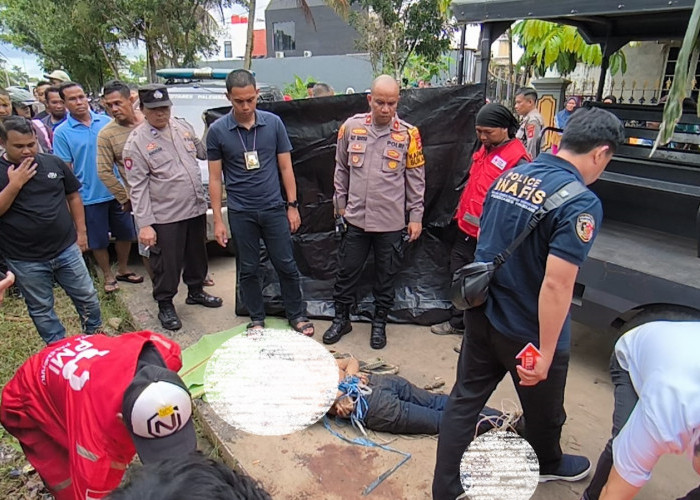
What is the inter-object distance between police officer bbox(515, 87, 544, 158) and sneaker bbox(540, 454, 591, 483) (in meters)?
3.99

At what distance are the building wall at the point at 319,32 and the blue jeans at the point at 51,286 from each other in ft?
88.1

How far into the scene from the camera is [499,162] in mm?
3004

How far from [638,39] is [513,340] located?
3811 mm

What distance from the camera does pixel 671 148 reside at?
3.42 meters

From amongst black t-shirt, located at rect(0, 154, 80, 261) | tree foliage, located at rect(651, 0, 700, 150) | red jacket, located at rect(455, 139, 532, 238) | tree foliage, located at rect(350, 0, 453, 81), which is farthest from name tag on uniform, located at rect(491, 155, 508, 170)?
tree foliage, located at rect(350, 0, 453, 81)

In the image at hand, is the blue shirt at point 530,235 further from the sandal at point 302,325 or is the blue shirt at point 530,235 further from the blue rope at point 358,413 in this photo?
the sandal at point 302,325

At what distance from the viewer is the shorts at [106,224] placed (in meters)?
4.26

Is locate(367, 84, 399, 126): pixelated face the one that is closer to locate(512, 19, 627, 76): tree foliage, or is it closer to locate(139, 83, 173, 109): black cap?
locate(139, 83, 173, 109): black cap

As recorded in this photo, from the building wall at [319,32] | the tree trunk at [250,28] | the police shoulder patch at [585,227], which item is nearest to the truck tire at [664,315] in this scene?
the police shoulder patch at [585,227]

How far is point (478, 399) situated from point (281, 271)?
187 cm

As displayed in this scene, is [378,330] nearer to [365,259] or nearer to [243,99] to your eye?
[365,259]

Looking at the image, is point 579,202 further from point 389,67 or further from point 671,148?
point 389,67

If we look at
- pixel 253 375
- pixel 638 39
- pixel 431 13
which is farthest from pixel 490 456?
pixel 431 13

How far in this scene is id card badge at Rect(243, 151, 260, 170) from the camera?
3230mm
